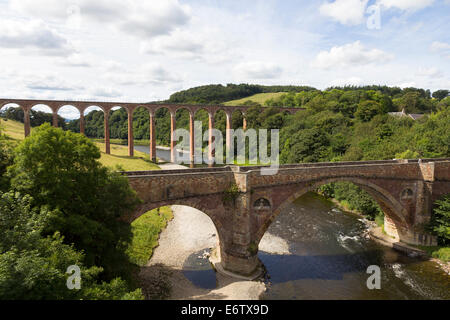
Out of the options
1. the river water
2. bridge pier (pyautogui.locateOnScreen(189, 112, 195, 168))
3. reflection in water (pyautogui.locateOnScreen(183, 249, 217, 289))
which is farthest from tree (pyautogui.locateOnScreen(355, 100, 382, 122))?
reflection in water (pyautogui.locateOnScreen(183, 249, 217, 289))

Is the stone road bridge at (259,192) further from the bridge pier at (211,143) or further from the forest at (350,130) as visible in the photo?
the bridge pier at (211,143)

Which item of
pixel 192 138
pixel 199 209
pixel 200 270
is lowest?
pixel 200 270

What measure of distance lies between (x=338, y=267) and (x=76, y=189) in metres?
18.7

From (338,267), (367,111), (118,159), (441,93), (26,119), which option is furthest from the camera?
(441,93)

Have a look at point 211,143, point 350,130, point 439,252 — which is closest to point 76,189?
point 439,252

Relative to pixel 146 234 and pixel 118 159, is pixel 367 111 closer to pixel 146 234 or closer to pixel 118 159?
pixel 118 159

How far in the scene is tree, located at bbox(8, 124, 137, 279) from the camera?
11.7m

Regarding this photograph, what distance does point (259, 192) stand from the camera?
19891mm

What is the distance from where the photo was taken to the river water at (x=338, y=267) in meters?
18.4

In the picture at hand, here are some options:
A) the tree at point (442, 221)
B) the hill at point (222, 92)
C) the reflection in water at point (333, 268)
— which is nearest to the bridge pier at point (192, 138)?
the reflection in water at point (333, 268)

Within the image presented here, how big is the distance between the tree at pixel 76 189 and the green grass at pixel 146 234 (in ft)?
17.9

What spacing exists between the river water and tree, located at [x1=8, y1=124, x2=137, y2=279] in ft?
33.3

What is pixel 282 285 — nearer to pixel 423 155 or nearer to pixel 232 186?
pixel 232 186
